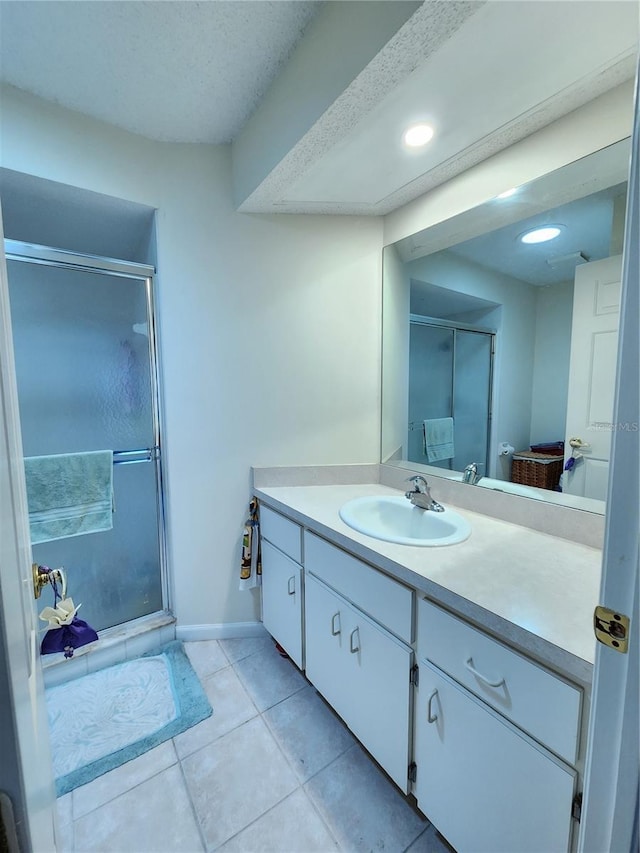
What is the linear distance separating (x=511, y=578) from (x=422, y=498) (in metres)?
0.54

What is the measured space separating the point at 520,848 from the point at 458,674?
1.15 ft

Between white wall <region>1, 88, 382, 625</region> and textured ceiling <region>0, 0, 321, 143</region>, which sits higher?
textured ceiling <region>0, 0, 321, 143</region>

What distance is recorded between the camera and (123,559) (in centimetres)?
199

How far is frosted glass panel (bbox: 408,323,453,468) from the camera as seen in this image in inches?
69.2

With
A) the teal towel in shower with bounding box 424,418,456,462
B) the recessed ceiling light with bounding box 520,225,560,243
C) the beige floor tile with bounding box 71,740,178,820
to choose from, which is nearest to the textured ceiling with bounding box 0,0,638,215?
the recessed ceiling light with bounding box 520,225,560,243

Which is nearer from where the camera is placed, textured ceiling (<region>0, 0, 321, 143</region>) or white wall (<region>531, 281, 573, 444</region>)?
textured ceiling (<region>0, 0, 321, 143</region>)

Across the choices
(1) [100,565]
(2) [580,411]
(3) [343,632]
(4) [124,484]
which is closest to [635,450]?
(2) [580,411]

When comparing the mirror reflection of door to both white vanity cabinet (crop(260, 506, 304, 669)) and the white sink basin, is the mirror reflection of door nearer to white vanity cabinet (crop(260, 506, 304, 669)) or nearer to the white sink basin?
the white sink basin

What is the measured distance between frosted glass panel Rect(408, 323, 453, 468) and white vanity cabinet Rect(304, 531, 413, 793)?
78 cm

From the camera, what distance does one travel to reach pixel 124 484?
1.96 meters

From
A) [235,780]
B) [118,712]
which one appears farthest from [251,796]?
[118,712]

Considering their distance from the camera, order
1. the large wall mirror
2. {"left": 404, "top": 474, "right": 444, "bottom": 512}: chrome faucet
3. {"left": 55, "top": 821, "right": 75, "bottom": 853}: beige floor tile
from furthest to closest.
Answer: {"left": 404, "top": 474, "right": 444, "bottom": 512}: chrome faucet, the large wall mirror, {"left": 55, "top": 821, "right": 75, "bottom": 853}: beige floor tile

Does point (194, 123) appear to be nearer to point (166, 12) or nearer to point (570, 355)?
point (166, 12)

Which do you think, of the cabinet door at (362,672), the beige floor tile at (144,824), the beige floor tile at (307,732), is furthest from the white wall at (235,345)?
the beige floor tile at (144,824)
